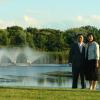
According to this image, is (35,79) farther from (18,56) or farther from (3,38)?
(3,38)

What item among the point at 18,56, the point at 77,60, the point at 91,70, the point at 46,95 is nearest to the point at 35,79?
the point at 77,60

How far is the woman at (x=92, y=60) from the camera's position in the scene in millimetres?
15633

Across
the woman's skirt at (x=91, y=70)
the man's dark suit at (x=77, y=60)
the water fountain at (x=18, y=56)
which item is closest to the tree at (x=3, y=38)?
the water fountain at (x=18, y=56)

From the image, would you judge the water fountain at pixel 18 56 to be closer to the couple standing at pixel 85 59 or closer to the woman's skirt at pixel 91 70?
the couple standing at pixel 85 59

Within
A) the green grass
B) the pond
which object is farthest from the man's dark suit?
the pond

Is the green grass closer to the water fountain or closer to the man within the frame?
the man

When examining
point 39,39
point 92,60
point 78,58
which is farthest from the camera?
point 39,39

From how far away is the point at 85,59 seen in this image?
16219 millimetres

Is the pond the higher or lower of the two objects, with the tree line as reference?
lower

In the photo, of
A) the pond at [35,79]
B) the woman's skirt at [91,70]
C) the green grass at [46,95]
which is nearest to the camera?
the green grass at [46,95]

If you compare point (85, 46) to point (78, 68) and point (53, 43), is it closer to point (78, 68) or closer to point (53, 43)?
point (78, 68)

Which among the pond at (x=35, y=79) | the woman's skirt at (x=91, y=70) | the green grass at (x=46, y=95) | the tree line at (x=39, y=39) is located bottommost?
the pond at (x=35, y=79)

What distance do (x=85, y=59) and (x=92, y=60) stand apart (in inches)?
18.9

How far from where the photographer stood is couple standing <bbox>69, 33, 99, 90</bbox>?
1570 cm
